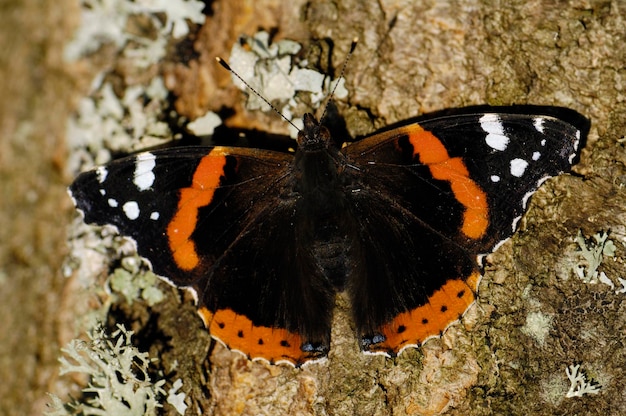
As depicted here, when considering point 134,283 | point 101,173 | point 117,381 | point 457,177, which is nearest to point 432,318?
point 457,177

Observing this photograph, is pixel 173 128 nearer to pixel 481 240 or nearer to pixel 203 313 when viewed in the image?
pixel 203 313

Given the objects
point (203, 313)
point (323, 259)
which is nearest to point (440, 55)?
point (323, 259)

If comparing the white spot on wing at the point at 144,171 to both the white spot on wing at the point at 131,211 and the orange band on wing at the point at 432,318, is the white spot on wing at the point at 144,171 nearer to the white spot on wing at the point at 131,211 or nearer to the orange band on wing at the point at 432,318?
the white spot on wing at the point at 131,211

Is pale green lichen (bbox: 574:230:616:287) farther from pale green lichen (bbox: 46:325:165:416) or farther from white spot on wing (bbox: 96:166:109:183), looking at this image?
white spot on wing (bbox: 96:166:109:183)

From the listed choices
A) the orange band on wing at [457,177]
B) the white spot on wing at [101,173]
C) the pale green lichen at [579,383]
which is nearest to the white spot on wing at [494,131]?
the orange band on wing at [457,177]

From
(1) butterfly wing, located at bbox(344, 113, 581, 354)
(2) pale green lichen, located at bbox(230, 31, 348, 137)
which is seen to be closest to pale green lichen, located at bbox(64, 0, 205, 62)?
(2) pale green lichen, located at bbox(230, 31, 348, 137)

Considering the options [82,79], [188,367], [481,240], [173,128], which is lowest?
[188,367]

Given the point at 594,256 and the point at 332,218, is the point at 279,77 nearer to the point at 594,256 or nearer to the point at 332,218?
the point at 332,218
